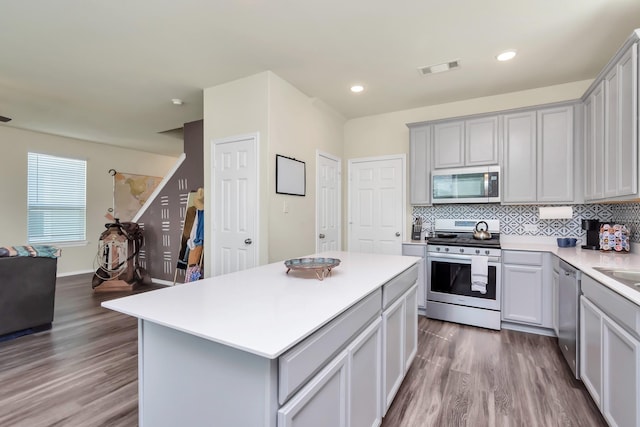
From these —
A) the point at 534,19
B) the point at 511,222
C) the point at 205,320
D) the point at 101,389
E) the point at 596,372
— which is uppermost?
the point at 534,19

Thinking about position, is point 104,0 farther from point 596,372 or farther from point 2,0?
point 596,372

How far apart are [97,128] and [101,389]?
4828 millimetres

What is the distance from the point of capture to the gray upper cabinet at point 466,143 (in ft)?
11.2

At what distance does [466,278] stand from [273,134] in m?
2.61

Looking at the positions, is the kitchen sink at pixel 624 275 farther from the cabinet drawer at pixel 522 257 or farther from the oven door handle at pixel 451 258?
the oven door handle at pixel 451 258

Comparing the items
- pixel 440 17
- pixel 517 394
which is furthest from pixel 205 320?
pixel 440 17

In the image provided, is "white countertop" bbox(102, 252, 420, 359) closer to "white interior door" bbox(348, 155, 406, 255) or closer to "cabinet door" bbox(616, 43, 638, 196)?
"cabinet door" bbox(616, 43, 638, 196)

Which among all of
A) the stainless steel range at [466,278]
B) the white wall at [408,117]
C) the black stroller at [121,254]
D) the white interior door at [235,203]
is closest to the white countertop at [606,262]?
the stainless steel range at [466,278]

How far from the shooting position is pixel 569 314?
230 cm

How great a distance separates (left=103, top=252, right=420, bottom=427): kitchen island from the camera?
3.07ft

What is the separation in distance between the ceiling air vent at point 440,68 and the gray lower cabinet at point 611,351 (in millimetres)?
2149

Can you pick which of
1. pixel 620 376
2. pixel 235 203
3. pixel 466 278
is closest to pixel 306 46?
pixel 235 203

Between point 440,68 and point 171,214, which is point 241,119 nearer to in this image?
point 440,68

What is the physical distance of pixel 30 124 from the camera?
5.02 metres
